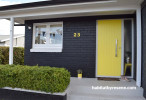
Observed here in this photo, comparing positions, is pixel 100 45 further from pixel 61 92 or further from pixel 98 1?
pixel 61 92

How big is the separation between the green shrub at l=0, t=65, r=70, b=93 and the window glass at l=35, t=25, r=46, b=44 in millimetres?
2136

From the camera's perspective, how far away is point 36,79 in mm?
2918

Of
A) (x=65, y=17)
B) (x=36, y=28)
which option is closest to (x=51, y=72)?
(x=65, y=17)

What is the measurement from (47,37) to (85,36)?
1680mm

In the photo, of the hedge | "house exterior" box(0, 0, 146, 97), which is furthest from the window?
the hedge

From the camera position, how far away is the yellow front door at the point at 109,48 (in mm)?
4250

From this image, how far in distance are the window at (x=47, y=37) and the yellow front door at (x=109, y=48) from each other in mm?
1639

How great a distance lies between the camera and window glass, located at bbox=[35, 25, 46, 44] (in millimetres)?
5074

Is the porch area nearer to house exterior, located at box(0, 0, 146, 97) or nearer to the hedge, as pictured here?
house exterior, located at box(0, 0, 146, 97)

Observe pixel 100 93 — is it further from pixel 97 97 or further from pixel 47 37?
pixel 47 37

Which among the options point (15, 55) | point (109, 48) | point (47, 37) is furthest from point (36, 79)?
point (15, 55)

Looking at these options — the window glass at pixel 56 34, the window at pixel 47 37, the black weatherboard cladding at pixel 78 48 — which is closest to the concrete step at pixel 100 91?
the black weatherboard cladding at pixel 78 48

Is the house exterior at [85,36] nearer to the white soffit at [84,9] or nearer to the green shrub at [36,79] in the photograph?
the white soffit at [84,9]

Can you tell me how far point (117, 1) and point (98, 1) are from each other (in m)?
0.53
